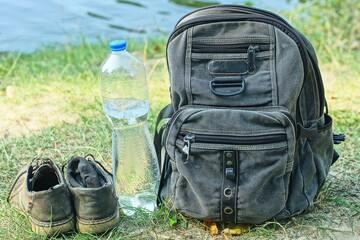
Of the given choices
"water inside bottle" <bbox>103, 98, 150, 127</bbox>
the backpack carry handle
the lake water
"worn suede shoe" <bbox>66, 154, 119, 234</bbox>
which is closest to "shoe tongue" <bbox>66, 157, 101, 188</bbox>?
"worn suede shoe" <bbox>66, 154, 119, 234</bbox>

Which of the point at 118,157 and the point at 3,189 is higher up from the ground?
the point at 118,157

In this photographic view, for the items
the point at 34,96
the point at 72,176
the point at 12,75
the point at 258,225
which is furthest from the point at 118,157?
the point at 12,75

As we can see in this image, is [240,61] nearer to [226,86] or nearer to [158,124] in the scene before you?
[226,86]

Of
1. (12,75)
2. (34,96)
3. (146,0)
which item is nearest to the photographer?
(34,96)

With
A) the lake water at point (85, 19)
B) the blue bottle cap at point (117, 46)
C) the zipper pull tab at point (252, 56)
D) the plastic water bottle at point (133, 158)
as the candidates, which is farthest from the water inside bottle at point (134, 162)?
the lake water at point (85, 19)

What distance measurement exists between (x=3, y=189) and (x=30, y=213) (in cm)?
54

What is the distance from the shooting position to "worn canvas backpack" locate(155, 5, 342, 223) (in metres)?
2.45

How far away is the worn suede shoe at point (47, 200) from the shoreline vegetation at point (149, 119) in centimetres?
6

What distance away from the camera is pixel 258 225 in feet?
8.55

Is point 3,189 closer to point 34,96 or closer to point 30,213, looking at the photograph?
point 30,213

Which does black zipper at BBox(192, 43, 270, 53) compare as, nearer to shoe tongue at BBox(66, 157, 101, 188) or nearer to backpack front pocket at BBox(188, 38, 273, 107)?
backpack front pocket at BBox(188, 38, 273, 107)

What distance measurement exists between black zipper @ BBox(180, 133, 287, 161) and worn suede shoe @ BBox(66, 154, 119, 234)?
0.35 metres

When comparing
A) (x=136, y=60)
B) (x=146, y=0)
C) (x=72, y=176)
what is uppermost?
(x=136, y=60)

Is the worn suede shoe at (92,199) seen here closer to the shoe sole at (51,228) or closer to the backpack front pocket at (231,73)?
the shoe sole at (51,228)
